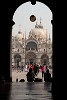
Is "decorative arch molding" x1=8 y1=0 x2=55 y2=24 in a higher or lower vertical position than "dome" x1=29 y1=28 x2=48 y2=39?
lower

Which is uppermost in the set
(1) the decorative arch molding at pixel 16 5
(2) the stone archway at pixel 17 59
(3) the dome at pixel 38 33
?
(3) the dome at pixel 38 33

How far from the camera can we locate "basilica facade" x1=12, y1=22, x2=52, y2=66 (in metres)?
110

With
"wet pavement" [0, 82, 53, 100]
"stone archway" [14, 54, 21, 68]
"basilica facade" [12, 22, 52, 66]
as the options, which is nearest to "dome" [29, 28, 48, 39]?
"basilica facade" [12, 22, 52, 66]

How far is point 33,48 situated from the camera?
11556cm

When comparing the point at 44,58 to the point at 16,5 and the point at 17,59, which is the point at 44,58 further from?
the point at 16,5

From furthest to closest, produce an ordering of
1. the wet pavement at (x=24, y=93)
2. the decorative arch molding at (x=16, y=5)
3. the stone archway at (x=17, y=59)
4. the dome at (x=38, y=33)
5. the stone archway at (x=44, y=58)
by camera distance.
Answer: the dome at (x=38, y=33)
the stone archway at (x=44, y=58)
the stone archway at (x=17, y=59)
the decorative arch molding at (x=16, y=5)
the wet pavement at (x=24, y=93)

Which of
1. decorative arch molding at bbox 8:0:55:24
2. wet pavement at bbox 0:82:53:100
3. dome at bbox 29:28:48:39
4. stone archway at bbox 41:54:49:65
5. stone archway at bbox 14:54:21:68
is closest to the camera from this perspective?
wet pavement at bbox 0:82:53:100

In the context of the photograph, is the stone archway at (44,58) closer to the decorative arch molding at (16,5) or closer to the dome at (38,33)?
the dome at (38,33)

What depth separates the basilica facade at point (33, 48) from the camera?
11025 centimetres

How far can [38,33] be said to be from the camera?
11725 centimetres

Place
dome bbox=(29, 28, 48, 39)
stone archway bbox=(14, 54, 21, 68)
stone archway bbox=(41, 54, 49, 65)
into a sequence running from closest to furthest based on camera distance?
stone archway bbox=(14, 54, 21, 68)
stone archway bbox=(41, 54, 49, 65)
dome bbox=(29, 28, 48, 39)

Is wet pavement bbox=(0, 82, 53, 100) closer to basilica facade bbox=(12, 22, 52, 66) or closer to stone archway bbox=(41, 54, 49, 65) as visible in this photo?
basilica facade bbox=(12, 22, 52, 66)

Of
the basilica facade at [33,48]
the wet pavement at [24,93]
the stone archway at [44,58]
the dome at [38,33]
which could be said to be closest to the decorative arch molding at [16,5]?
the wet pavement at [24,93]
